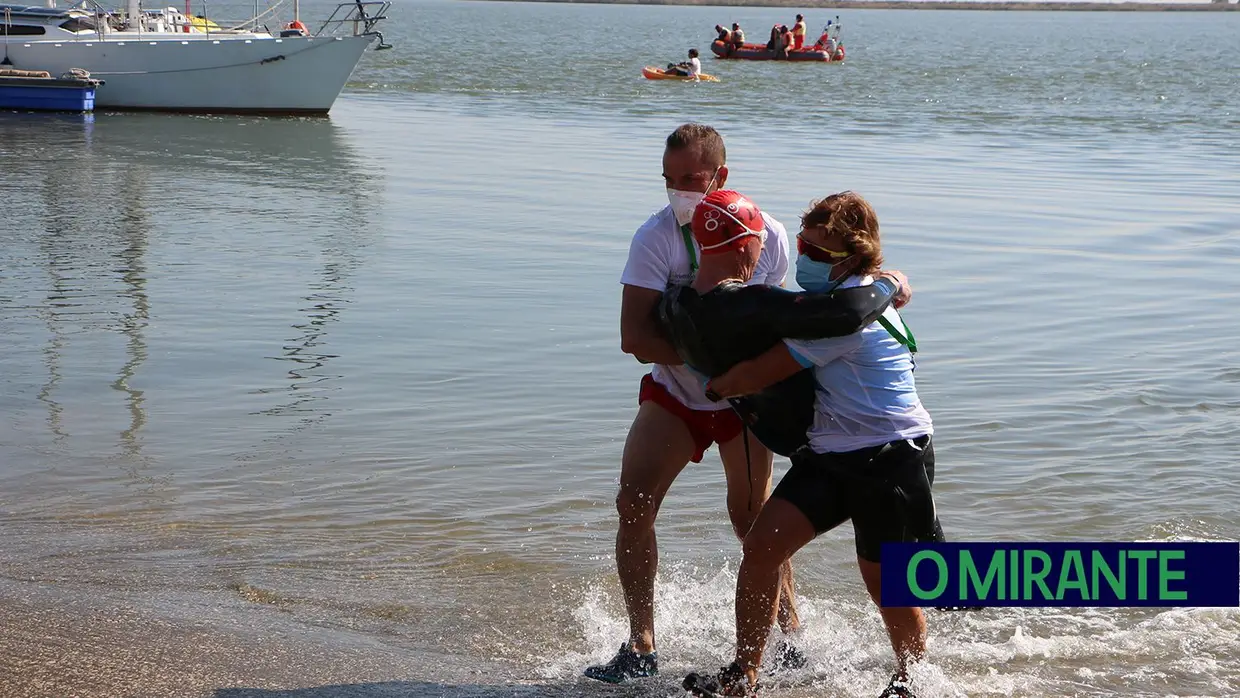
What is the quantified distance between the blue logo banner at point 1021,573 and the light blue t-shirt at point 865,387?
323mm

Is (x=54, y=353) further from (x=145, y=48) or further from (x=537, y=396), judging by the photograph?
(x=145, y=48)

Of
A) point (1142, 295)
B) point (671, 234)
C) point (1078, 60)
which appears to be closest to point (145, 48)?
point (1142, 295)

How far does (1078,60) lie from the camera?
65.1 metres

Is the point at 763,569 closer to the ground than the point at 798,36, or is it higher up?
higher up

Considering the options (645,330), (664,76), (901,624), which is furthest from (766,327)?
(664,76)

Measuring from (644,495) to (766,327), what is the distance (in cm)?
88

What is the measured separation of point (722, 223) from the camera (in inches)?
164

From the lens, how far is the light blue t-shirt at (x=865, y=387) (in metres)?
4.04

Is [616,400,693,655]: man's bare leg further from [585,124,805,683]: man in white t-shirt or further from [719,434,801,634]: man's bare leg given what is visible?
[719,434,801,634]: man's bare leg

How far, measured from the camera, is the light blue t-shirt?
404 cm

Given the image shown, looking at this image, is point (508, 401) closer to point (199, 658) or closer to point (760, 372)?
point (199, 658)

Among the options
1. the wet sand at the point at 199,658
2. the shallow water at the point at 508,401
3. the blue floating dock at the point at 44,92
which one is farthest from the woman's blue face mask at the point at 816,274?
the blue floating dock at the point at 44,92

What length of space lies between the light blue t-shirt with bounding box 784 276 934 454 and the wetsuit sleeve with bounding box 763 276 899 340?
7 centimetres

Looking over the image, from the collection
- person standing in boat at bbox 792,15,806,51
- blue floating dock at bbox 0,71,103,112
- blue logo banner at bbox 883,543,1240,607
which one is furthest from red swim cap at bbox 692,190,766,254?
person standing in boat at bbox 792,15,806,51
